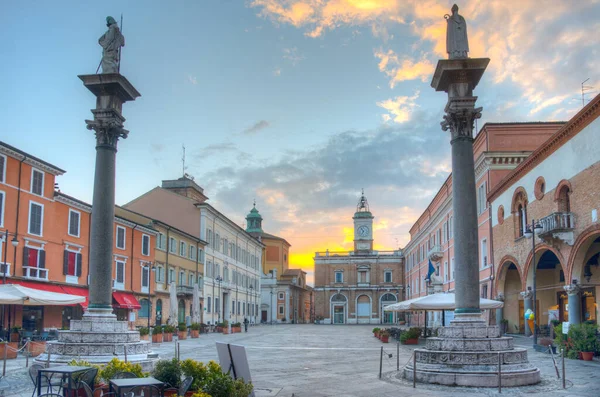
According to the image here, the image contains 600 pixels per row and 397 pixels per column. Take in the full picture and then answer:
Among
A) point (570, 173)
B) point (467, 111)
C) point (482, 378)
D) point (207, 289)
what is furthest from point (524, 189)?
point (207, 289)

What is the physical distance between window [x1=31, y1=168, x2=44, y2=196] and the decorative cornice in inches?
997

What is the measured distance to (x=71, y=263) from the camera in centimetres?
3422

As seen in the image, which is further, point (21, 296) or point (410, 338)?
point (410, 338)

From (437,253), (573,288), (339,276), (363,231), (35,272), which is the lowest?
(573,288)

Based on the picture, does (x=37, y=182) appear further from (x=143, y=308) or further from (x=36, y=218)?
(x=143, y=308)

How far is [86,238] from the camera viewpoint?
36.0 metres

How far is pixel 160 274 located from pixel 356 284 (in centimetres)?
5158

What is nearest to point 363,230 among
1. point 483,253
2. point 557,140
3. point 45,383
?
point 483,253

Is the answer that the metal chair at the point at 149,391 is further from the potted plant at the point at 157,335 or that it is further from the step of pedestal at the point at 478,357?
the potted plant at the point at 157,335

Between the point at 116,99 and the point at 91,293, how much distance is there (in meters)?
5.34

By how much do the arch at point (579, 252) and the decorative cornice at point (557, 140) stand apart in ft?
13.7

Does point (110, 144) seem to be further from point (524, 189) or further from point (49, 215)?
point (524, 189)

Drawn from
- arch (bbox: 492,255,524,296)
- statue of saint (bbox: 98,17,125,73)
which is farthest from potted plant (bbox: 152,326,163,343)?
arch (bbox: 492,255,524,296)

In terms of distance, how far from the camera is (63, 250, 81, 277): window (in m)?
33.5
